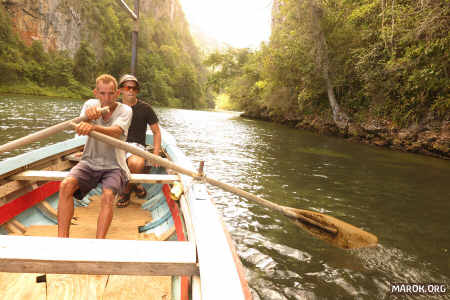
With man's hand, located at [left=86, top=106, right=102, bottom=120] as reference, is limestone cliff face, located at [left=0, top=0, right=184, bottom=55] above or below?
above

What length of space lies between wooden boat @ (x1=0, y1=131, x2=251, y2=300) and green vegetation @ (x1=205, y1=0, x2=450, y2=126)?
8.70 meters

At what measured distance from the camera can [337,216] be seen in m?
4.42

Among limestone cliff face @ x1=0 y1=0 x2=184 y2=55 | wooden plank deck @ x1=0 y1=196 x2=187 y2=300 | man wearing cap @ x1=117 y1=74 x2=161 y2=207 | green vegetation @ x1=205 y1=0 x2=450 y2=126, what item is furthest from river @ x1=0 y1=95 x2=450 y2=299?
limestone cliff face @ x1=0 y1=0 x2=184 y2=55

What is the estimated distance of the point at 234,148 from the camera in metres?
10.2

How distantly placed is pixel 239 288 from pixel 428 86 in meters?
12.6

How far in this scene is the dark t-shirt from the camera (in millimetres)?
4055

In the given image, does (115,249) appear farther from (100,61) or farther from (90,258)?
(100,61)

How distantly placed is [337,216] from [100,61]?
58457 millimetres

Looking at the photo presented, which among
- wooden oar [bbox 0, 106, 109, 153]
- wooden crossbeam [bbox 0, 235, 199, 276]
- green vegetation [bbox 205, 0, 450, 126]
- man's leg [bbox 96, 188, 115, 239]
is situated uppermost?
green vegetation [bbox 205, 0, 450, 126]

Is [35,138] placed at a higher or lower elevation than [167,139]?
higher

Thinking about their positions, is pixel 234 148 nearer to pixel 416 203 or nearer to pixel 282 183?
pixel 282 183

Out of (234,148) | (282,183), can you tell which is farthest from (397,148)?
(282,183)

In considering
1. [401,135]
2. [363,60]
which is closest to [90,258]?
[363,60]

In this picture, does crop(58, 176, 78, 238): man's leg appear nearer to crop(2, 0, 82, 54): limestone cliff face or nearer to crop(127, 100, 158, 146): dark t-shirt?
crop(127, 100, 158, 146): dark t-shirt
